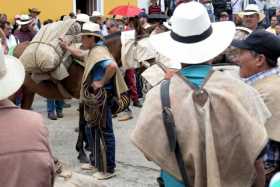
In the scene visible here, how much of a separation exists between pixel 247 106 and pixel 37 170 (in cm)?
100

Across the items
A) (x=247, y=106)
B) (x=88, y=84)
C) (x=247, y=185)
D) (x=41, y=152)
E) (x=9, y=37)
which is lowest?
(x=9, y=37)

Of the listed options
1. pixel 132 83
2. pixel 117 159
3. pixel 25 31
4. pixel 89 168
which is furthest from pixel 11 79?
pixel 25 31

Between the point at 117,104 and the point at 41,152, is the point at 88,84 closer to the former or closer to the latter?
the point at 117,104

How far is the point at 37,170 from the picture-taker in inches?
102

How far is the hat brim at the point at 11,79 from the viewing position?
8.79 feet

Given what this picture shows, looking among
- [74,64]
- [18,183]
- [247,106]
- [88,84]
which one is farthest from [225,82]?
[74,64]

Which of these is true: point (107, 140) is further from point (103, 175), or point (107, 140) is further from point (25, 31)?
point (25, 31)

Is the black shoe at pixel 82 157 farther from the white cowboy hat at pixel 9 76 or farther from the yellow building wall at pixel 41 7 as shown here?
the yellow building wall at pixel 41 7

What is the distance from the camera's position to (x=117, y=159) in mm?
7449

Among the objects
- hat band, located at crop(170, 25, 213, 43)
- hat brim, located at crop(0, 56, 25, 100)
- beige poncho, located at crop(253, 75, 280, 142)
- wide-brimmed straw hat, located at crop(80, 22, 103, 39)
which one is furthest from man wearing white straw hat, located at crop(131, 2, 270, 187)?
wide-brimmed straw hat, located at crop(80, 22, 103, 39)

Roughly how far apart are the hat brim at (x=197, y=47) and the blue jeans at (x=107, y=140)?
140 inches

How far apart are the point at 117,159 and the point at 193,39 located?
4.64 m

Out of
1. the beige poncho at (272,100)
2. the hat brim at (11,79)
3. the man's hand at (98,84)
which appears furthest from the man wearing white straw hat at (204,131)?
the man's hand at (98,84)

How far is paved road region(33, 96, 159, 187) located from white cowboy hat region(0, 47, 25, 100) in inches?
59.9
